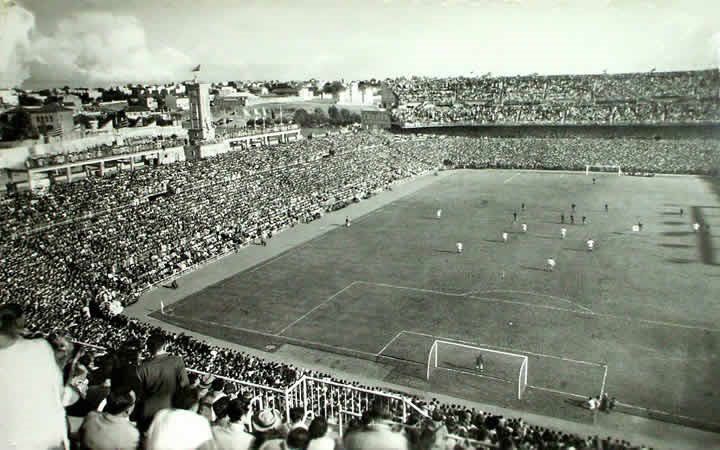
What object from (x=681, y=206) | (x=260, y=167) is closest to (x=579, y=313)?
(x=681, y=206)

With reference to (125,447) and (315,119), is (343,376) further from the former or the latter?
(315,119)

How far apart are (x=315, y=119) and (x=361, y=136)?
27270 millimetres

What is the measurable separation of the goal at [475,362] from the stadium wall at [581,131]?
73.3 meters

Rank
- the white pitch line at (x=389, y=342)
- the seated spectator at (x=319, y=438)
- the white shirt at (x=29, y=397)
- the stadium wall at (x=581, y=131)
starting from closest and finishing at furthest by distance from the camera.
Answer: the white shirt at (x=29, y=397)
the seated spectator at (x=319, y=438)
the white pitch line at (x=389, y=342)
the stadium wall at (x=581, y=131)

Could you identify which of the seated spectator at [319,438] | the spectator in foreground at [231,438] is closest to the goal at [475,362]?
the spectator in foreground at [231,438]

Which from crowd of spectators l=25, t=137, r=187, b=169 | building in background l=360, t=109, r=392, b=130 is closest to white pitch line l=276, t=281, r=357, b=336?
crowd of spectators l=25, t=137, r=187, b=169

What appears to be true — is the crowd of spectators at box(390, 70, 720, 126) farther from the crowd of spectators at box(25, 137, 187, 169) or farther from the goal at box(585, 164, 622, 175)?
the crowd of spectators at box(25, 137, 187, 169)

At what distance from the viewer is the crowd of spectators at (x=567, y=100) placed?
285 feet

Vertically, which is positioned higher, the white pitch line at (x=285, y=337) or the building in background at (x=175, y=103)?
the building in background at (x=175, y=103)

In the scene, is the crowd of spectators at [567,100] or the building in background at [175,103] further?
the building in background at [175,103]

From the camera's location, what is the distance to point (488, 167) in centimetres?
8119

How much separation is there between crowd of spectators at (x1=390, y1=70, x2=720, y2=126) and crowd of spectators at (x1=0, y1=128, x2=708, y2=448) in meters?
11.1

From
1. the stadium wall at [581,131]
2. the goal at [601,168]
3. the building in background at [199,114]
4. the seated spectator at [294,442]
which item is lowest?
the goal at [601,168]

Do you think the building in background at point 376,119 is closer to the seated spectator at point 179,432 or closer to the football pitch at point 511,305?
the football pitch at point 511,305
